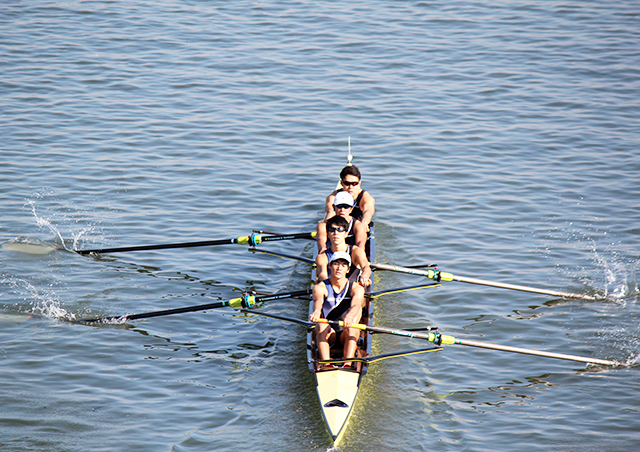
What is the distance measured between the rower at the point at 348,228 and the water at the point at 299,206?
1039mm

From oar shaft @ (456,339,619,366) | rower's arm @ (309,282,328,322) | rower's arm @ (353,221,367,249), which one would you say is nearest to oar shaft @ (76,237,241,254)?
rower's arm @ (353,221,367,249)

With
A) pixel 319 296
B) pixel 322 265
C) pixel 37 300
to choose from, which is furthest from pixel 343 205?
pixel 37 300

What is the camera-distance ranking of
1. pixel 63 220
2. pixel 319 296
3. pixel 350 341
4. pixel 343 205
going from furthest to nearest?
pixel 63 220
pixel 343 205
pixel 319 296
pixel 350 341

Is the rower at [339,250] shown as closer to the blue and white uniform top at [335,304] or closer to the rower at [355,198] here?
the blue and white uniform top at [335,304]

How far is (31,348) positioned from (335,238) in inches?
162

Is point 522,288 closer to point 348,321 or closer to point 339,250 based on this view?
point 339,250

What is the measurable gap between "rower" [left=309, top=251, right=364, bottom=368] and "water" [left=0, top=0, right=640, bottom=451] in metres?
0.60

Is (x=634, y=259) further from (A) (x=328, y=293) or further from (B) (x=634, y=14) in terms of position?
(B) (x=634, y=14)

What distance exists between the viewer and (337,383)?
7.13 meters

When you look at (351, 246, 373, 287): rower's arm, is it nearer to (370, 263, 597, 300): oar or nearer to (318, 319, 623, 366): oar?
(370, 263, 597, 300): oar

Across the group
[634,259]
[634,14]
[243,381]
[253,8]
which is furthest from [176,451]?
[634,14]

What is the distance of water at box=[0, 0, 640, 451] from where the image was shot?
751cm

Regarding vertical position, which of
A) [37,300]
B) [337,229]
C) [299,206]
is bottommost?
[37,300]

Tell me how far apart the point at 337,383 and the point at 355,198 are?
4.28 m
